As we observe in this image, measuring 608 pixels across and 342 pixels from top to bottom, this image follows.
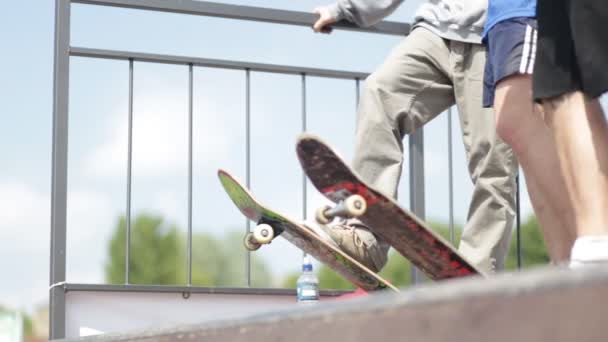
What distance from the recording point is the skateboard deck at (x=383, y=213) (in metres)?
2.80

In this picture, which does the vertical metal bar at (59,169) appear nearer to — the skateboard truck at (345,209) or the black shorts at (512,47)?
the skateboard truck at (345,209)

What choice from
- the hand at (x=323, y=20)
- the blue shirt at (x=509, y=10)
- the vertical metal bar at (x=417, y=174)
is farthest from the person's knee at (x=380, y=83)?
the blue shirt at (x=509, y=10)

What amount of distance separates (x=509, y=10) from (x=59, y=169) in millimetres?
1648

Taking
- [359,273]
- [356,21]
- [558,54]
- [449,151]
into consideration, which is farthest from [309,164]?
[449,151]

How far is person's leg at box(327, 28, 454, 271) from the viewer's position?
11.8 ft

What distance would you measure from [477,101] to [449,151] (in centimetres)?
75

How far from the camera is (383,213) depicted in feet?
9.43

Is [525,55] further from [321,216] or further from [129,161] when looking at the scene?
[129,161]

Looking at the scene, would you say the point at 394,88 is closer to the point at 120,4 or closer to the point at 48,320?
the point at 120,4

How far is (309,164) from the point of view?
2854mm

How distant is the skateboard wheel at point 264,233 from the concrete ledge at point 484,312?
70.4 inches

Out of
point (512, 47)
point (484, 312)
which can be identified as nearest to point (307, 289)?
point (512, 47)

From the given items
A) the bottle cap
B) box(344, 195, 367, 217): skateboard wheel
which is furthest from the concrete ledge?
the bottle cap

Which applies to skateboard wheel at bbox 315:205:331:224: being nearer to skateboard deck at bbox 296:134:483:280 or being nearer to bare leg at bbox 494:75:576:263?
skateboard deck at bbox 296:134:483:280
